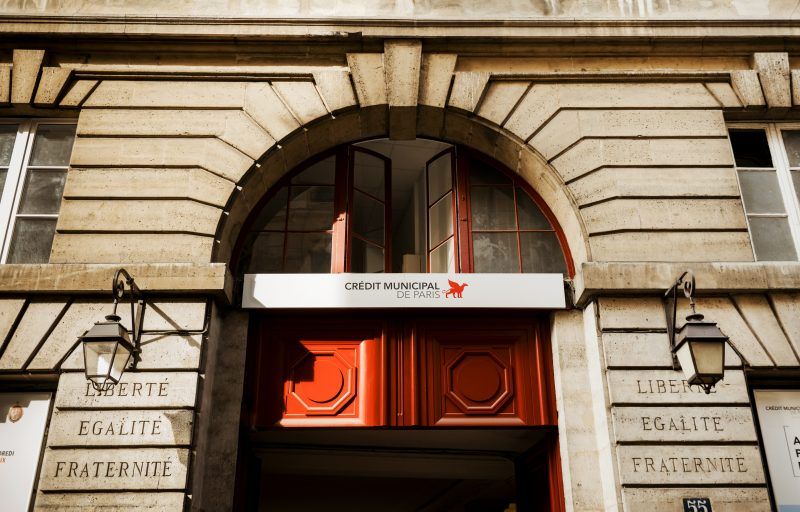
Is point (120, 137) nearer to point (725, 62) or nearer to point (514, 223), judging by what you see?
point (514, 223)

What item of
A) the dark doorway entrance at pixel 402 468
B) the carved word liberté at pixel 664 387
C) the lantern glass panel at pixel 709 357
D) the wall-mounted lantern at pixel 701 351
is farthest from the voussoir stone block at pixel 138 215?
the lantern glass panel at pixel 709 357

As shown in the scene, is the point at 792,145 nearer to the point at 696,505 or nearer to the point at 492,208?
the point at 492,208

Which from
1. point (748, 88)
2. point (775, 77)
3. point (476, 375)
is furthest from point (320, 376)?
point (775, 77)

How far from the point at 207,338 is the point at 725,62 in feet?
22.3

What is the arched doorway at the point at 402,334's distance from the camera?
23.8 ft

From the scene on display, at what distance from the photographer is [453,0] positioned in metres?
8.38

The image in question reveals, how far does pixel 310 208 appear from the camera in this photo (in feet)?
26.8

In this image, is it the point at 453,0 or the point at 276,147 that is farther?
the point at 453,0

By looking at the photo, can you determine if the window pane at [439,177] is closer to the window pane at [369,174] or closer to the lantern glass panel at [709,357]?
the window pane at [369,174]

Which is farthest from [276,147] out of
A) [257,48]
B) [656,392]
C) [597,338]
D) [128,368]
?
[656,392]

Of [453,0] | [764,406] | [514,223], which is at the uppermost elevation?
[453,0]

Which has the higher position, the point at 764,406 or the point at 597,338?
the point at 597,338

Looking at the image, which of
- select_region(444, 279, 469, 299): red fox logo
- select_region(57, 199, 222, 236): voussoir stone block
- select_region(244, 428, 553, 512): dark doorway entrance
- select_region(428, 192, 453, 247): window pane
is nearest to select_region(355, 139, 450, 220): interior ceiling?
select_region(428, 192, 453, 247): window pane

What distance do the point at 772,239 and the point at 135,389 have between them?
22.8 ft
